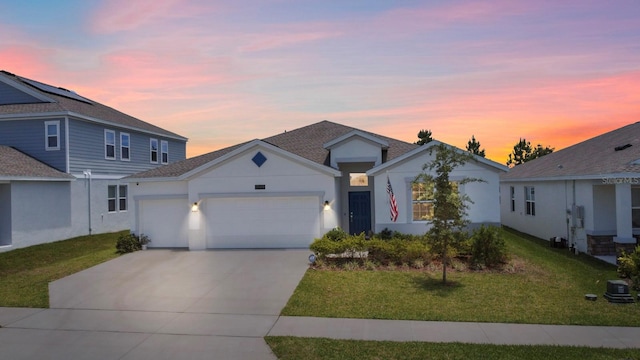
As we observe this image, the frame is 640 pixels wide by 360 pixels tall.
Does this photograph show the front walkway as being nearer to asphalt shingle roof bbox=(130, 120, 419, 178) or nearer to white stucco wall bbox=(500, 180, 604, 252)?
asphalt shingle roof bbox=(130, 120, 419, 178)

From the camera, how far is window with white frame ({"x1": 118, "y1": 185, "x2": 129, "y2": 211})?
79.4 ft

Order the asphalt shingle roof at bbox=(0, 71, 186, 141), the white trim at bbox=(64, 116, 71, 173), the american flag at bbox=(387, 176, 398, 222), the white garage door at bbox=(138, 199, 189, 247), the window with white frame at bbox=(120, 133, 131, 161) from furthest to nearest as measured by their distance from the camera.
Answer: the window with white frame at bbox=(120, 133, 131, 161), the asphalt shingle roof at bbox=(0, 71, 186, 141), the white trim at bbox=(64, 116, 71, 173), the white garage door at bbox=(138, 199, 189, 247), the american flag at bbox=(387, 176, 398, 222)

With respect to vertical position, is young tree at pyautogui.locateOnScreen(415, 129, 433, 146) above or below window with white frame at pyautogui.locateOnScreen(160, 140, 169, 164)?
above

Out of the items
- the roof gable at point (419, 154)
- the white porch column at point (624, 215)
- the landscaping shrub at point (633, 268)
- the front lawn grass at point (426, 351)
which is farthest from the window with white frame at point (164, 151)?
the landscaping shrub at point (633, 268)

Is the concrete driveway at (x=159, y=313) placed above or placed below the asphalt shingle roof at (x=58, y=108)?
below

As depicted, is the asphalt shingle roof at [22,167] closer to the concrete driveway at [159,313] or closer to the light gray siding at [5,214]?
the light gray siding at [5,214]

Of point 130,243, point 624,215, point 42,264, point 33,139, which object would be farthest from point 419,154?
point 33,139

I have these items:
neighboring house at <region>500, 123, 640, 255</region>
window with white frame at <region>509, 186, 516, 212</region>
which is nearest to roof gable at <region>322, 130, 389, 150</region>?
neighboring house at <region>500, 123, 640, 255</region>

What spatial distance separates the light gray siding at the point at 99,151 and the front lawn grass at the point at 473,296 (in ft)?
51.2

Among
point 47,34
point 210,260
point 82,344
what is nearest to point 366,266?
point 210,260

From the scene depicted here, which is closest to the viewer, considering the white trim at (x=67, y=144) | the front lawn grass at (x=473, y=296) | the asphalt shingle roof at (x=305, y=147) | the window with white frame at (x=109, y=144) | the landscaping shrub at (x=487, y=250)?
the front lawn grass at (x=473, y=296)

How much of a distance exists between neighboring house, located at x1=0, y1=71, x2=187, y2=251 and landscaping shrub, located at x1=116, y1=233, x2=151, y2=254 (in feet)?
8.30

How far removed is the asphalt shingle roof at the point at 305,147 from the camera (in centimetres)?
1816

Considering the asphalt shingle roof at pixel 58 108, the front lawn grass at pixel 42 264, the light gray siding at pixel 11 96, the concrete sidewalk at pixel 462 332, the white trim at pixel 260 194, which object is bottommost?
the concrete sidewalk at pixel 462 332
